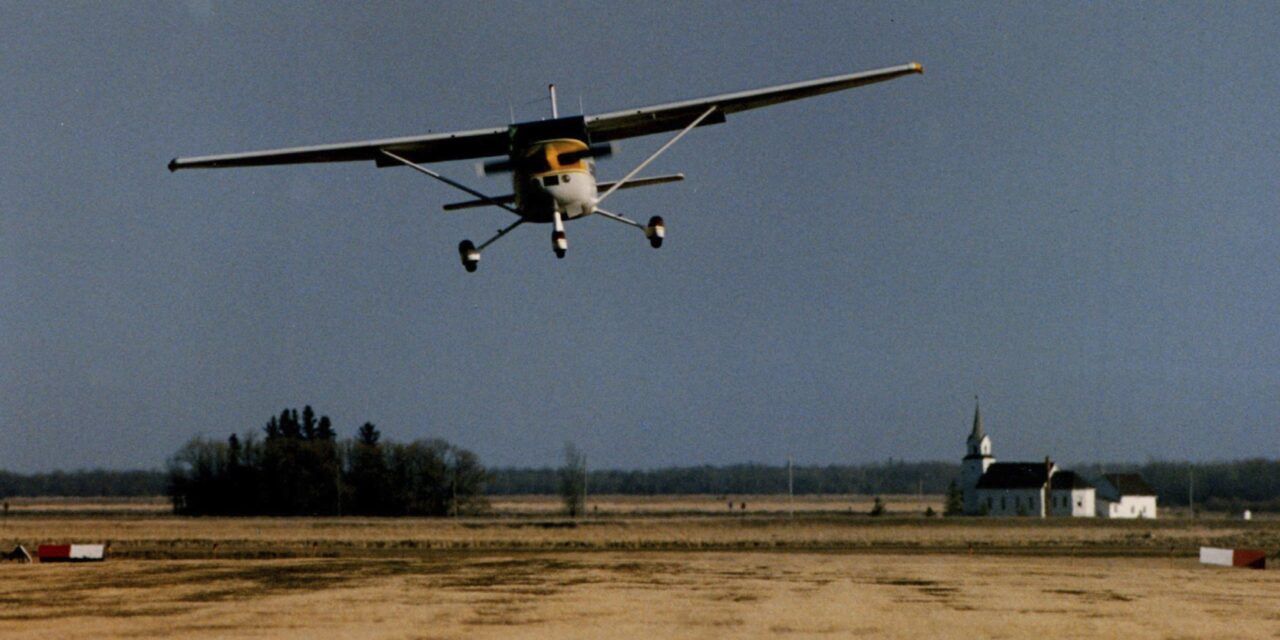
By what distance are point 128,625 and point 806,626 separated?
1450 cm

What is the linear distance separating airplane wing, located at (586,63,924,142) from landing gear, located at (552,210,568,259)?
2.88 m

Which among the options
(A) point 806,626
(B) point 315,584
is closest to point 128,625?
(B) point 315,584

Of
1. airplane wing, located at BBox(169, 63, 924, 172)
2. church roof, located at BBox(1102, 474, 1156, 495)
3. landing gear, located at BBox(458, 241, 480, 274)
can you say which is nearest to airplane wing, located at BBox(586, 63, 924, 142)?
airplane wing, located at BBox(169, 63, 924, 172)

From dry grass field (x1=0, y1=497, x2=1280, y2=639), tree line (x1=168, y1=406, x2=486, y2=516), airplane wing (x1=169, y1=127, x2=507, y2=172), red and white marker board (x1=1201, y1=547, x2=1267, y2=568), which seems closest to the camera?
dry grass field (x1=0, y1=497, x2=1280, y2=639)

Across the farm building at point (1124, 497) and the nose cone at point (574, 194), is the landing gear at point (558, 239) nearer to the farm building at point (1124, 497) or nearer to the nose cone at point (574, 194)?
the nose cone at point (574, 194)

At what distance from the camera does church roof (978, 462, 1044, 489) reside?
5044 inches

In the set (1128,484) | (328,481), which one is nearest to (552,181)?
(328,481)

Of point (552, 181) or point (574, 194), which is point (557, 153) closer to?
point (552, 181)

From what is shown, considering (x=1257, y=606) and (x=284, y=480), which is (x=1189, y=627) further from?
(x=284, y=480)

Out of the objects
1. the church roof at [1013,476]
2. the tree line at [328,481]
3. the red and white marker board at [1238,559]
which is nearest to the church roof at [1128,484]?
the church roof at [1013,476]

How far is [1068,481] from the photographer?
130500 millimetres

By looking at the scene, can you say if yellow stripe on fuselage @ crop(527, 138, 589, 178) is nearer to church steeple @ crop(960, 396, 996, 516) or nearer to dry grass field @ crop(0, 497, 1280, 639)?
dry grass field @ crop(0, 497, 1280, 639)

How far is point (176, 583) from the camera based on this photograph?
40.6 meters

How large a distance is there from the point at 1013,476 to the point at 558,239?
105519 millimetres
